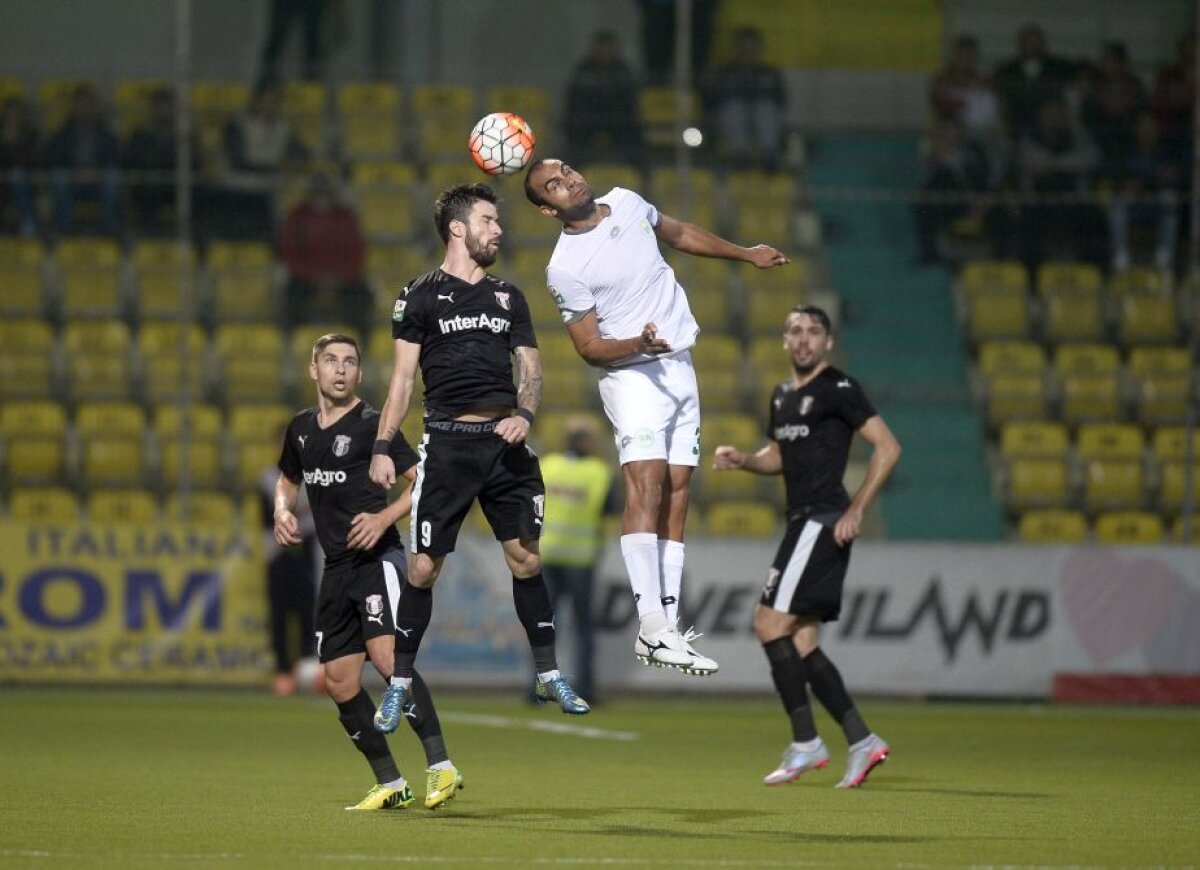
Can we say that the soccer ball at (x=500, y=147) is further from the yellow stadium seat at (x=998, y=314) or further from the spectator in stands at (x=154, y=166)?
the yellow stadium seat at (x=998, y=314)

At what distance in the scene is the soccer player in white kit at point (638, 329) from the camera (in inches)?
Result: 385

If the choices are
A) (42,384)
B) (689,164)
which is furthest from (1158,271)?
(42,384)

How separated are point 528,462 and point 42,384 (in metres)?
10.0

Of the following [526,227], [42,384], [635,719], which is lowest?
[635,719]

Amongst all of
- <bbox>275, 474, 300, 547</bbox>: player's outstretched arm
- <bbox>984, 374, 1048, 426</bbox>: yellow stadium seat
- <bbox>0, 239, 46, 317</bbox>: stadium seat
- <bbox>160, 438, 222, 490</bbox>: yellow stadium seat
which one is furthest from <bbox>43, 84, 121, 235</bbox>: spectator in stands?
<bbox>275, 474, 300, 547</bbox>: player's outstretched arm

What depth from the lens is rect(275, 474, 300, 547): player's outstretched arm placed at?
9.58m

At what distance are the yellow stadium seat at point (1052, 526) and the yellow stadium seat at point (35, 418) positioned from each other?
26.9 feet

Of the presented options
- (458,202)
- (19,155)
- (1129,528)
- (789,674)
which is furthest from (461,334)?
(19,155)

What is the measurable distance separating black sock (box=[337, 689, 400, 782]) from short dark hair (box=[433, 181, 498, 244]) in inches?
82.8

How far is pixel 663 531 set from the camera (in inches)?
404

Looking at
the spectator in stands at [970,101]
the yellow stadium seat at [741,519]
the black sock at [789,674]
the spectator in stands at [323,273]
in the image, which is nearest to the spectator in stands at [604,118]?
the spectator in stands at [323,273]

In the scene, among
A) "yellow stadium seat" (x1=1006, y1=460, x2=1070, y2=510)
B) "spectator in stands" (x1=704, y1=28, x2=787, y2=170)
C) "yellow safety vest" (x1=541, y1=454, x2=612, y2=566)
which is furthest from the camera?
"spectator in stands" (x1=704, y1=28, x2=787, y2=170)

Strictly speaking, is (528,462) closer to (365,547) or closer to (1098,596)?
(365,547)

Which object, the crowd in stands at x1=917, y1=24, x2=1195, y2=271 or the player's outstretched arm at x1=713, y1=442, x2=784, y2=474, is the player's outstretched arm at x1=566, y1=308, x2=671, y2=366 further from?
the crowd in stands at x1=917, y1=24, x2=1195, y2=271
